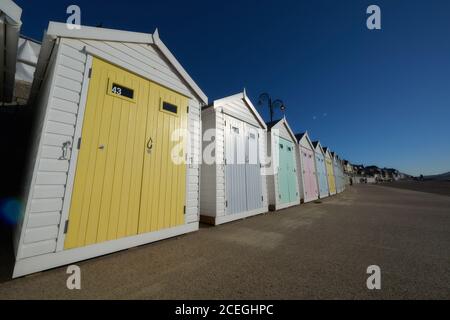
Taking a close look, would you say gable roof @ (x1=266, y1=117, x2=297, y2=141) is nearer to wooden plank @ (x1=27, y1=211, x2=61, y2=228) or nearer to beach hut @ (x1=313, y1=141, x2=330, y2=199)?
beach hut @ (x1=313, y1=141, x2=330, y2=199)

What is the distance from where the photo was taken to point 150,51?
165 inches

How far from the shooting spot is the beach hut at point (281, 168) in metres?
8.23

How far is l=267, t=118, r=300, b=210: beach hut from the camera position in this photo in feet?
27.0

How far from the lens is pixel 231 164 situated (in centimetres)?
612

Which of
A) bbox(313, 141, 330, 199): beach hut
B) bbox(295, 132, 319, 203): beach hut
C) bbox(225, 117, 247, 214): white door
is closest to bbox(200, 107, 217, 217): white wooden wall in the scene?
bbox(225, 117, 247, 214): white door

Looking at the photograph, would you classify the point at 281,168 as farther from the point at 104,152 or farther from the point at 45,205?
the point at 45,205

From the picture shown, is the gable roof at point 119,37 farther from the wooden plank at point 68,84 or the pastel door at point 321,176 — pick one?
the pastel door at point 321,176

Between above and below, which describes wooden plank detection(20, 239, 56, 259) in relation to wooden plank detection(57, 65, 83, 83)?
below

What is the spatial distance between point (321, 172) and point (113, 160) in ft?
51.3

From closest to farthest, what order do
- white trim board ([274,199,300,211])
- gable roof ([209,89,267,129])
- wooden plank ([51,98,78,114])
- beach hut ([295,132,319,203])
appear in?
wooden plank ([51,98,78,114]) → gable roof ([209,89,267,129]) → white trim board ([274,199,300,211]) → beach hut ([295,132,319,203])

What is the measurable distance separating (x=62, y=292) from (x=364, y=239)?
5225mm

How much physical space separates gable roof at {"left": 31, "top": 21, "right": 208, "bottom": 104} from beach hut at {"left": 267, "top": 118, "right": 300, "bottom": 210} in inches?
179

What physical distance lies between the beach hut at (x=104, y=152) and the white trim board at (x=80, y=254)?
1 centimetres
